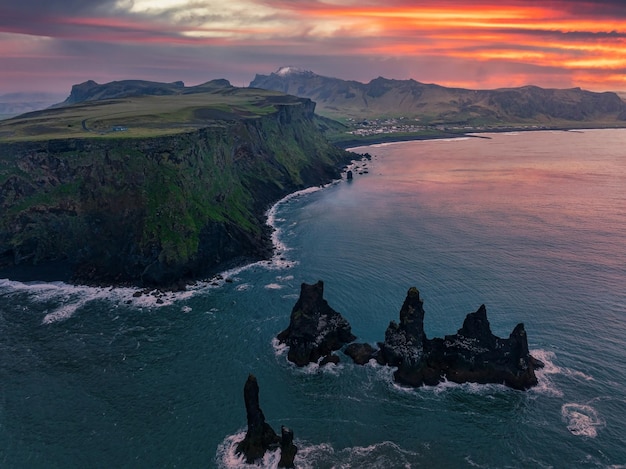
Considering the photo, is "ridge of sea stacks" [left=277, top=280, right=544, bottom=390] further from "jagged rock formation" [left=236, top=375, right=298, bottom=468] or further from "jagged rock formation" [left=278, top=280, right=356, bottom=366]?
"jagged rock formation" [left=236, top=375, right=298, bottom=468]

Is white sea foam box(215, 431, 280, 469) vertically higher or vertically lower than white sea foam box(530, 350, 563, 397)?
lower

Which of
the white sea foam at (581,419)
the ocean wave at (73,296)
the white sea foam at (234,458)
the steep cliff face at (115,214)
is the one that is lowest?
the white sea foam at (234,458)

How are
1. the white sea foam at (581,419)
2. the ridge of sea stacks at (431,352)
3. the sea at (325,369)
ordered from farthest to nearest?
the ridge of sea stacks at (431,352), the white sea foam at (581,419), the sea at (325,369)

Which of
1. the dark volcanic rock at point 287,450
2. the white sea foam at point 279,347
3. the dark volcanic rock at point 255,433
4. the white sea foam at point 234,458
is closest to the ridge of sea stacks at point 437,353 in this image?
the white sea foam at point 279,347

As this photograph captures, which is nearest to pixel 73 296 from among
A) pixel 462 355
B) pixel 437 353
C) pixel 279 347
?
pixel 279 347

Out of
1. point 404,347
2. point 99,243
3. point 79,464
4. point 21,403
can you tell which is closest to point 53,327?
point 21,403

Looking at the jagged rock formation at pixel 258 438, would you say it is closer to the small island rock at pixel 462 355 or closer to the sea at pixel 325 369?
the sea at pixel 325 369

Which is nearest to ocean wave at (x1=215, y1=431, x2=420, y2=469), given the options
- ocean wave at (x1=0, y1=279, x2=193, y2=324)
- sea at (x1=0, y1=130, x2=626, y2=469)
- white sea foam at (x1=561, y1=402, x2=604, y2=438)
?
A: sea at (x1=0, y1=130, x2=626, y2=469)

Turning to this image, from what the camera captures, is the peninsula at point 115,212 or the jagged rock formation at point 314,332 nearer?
the jagged rock formation at point 314,332
